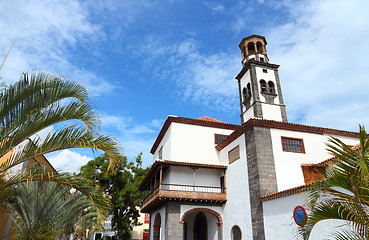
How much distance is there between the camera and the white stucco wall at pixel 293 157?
14211 mm

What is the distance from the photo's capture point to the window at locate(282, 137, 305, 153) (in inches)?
592

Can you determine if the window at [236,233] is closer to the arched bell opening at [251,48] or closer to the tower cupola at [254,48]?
the tower cupola at [254,48]

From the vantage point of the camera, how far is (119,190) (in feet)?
83.5

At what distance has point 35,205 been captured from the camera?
29.8 feet

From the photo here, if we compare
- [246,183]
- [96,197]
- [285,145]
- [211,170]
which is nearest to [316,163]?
[285,145]

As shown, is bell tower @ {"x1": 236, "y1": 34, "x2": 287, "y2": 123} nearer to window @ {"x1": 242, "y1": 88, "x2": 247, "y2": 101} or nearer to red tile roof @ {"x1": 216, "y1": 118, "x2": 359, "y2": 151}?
window @ {"x1": 242, "y1": 88, "x2": 247, "y2": 101}

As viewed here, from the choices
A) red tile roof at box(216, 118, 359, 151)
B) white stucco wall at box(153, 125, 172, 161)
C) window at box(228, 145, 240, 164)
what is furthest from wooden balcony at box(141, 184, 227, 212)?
red tile roof at box(216, 118, 359, 151)

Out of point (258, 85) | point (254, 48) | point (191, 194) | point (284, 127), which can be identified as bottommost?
point (191, 194)

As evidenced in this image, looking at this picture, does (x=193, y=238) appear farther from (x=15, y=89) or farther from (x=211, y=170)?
(x=15, y=89)

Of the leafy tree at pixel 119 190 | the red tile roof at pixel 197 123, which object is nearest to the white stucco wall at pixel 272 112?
the red tile roof at pixel 197 123

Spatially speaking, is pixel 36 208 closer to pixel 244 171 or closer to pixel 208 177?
pixel 244 171

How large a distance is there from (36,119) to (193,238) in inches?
712

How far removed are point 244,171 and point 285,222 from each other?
14.8ft

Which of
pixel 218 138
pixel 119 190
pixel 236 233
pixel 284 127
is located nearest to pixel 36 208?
pixel 236 233
